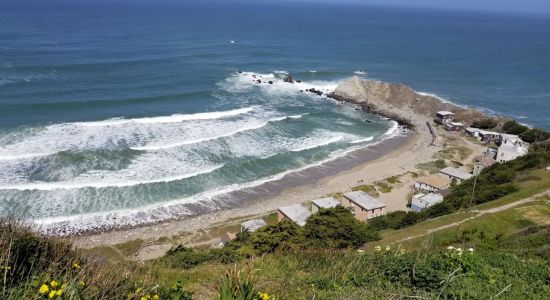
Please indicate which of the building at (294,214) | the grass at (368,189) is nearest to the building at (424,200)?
the grass at (368,189)

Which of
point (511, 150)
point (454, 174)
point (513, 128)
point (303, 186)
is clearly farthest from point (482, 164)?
point (303, 186)

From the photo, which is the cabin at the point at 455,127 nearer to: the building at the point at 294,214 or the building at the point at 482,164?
the building at the point at 482,164

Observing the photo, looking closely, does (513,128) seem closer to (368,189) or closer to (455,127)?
(455,127)

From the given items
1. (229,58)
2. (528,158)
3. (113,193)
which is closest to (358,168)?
(528,158)

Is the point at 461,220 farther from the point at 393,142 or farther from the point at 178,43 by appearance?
the point at 178,43

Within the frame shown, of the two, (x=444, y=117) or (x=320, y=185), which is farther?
(x=444, y=117)

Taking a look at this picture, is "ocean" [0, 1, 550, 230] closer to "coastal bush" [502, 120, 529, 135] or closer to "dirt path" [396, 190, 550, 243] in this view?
"coastal bush" [502, 120, 529, 135]
